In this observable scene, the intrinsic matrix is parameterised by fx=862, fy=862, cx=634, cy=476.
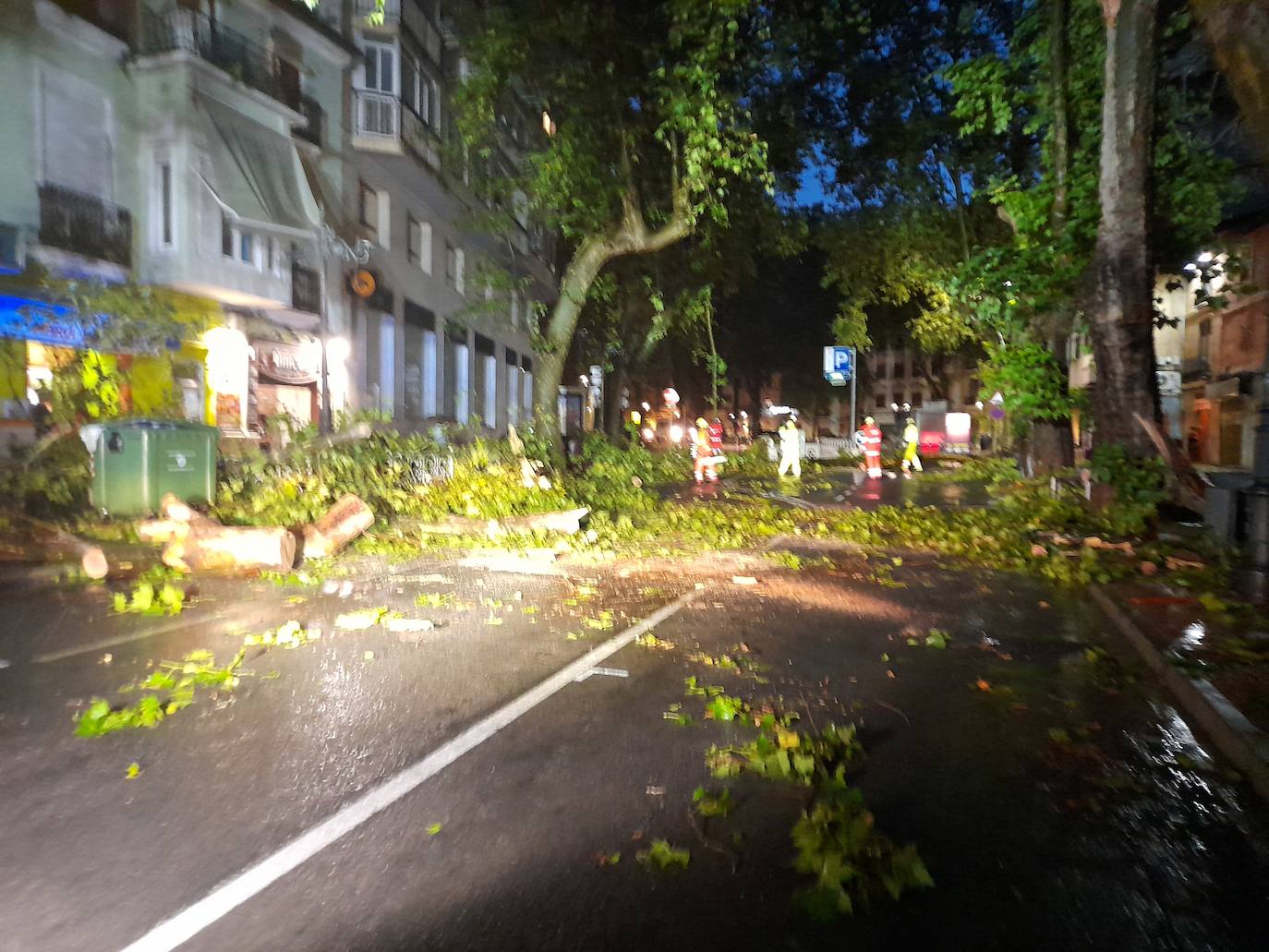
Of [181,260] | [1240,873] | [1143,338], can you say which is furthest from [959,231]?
[1240,873]

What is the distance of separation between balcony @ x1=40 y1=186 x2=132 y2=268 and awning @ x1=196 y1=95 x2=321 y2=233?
1.83 m

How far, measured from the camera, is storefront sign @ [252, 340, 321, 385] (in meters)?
20.0

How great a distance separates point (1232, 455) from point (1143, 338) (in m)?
22.0

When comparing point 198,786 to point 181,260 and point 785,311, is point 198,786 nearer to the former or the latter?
point 181,260

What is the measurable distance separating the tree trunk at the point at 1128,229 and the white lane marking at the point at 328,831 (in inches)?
401

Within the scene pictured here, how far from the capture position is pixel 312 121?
1931 centimetres

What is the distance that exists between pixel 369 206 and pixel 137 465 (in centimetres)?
1298

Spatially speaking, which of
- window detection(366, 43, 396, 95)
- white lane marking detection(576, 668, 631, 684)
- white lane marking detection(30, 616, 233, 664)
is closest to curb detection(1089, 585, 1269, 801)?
white lane marking detection(576, 668, 631, 684)

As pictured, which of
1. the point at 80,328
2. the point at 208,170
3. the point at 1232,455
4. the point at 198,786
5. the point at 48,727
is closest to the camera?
the point at 198,786

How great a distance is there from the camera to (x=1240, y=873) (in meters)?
3.24

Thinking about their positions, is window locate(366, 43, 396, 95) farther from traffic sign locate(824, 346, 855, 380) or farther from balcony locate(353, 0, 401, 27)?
traffic sign locate(824, 346, 855, 380)

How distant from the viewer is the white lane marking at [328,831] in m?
2.82

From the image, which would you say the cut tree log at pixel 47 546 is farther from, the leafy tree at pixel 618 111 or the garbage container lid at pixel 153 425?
the leafy tree at pixel 618 111

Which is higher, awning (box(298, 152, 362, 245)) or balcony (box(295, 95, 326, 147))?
balcony (box(295, 95, 326, 147))
